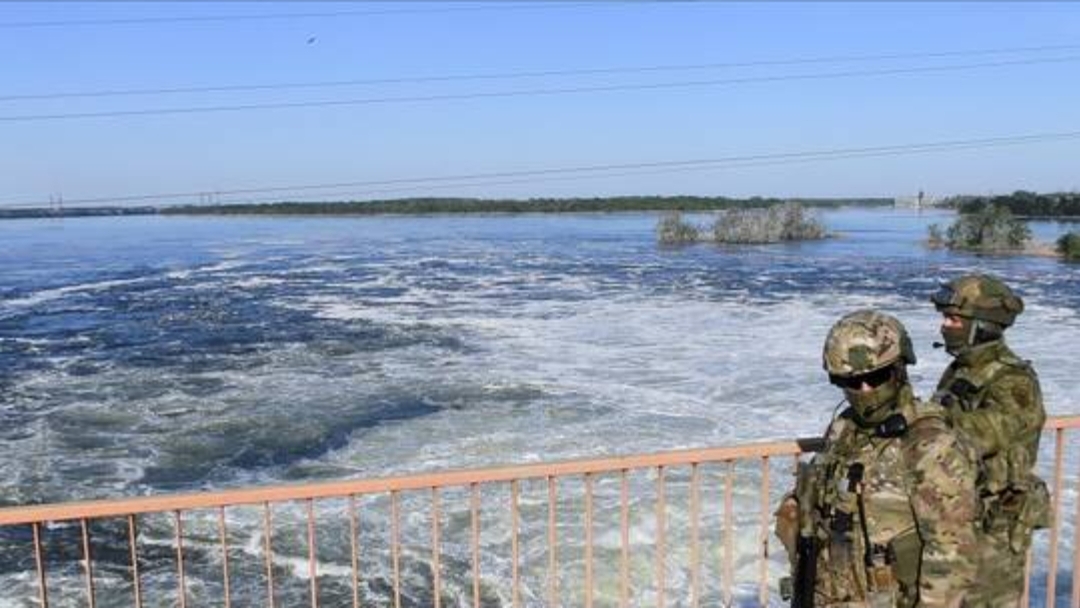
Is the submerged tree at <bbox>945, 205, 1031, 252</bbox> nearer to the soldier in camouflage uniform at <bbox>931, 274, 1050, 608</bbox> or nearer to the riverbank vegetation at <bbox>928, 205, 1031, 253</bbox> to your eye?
the riverbank vegetation at <bbox>928, 205, 1031, 253</bbox>

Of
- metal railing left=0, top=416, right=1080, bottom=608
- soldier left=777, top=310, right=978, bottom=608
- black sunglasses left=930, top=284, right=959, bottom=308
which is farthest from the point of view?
metal railing left=0, top=416, right=1080, bottom=608

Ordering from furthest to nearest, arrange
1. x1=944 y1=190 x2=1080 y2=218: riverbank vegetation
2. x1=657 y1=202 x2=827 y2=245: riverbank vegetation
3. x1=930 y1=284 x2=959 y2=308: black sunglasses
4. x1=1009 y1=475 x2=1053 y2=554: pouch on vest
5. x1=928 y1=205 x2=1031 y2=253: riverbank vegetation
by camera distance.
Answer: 1. x1=944 y1=190 x2=1080 y2=218: riverbank vegetation
2. x1=657 y1=202 x2=827 y2=245: riverbank vegetation
3. x1=928 y1=205 x2=1031 y2=253: riverbank vegetation
4. x1=930 y1=284 x2=959 y2=308: black sunglasses
5. x1=1009 y1=475 x2=1053 y2=554: pouch on vest

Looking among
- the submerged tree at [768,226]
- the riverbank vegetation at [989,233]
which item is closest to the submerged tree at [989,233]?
the riverbank vegetation at [989,233]

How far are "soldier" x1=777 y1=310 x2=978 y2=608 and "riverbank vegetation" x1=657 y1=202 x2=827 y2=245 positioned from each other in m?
83.2

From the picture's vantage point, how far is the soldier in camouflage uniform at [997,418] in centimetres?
358

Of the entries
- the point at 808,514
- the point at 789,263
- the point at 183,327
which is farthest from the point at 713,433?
the point at 789,263

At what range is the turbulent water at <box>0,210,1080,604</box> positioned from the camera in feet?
46.2

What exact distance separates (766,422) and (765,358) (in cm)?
653

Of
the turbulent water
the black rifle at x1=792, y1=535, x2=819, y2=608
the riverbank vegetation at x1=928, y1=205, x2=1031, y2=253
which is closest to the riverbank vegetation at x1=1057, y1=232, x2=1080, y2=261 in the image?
the riverbank vegetation at x1=928, y1=205, x2=1031, y2=253

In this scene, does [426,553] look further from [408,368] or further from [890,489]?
[408,368]

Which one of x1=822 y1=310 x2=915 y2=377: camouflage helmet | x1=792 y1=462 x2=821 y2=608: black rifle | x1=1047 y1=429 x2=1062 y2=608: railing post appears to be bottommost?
x1=1047 y1=429 x2=1062 y2=608: railing post

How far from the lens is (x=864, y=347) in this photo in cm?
279

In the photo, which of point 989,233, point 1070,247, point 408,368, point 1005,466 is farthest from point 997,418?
point 989,233

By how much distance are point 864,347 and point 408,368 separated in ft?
61.4
